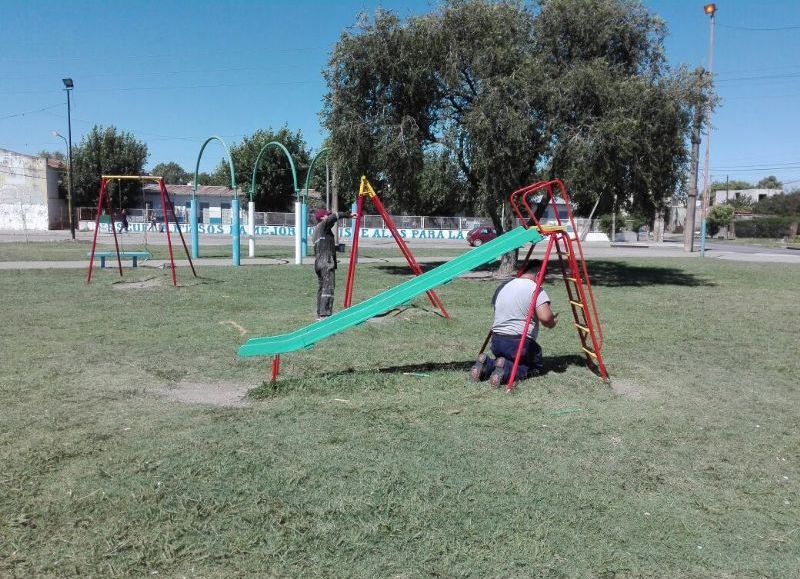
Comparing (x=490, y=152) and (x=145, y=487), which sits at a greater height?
(x=490, y=152)

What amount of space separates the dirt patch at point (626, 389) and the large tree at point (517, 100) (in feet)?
35.2

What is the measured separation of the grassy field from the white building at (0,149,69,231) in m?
51.7

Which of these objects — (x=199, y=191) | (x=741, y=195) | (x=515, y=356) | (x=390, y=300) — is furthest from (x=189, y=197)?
(x=741, y=195)

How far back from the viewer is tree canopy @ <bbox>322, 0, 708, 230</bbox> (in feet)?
55.7

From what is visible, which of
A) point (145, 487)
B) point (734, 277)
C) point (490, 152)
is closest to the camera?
point (145, 487)

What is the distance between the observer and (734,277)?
21.1 meters

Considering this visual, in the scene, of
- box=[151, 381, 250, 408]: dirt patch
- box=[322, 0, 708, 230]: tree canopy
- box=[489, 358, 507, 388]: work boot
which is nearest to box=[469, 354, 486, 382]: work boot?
box=[489, 358, 507, 388]: work boot

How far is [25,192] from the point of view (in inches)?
2157

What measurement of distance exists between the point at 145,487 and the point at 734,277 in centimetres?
2079

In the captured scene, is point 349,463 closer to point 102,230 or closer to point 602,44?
point 602,44

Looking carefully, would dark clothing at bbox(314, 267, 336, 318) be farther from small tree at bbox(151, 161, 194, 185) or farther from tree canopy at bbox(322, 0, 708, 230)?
small tree at bbox(151, 161, 194, 185)

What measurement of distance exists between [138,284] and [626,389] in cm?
1152

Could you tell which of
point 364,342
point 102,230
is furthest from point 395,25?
point 102,230

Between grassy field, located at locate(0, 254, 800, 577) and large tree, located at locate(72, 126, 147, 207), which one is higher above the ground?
large tree, located at locate(72, 126, 147, 207)
